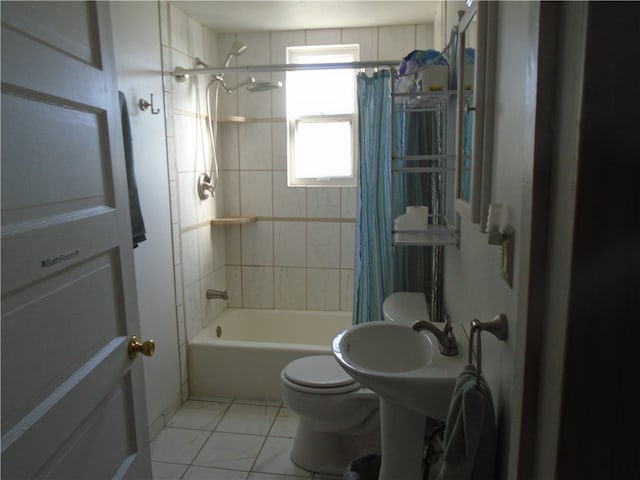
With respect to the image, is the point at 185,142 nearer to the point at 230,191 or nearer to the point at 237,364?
the point at 230,191

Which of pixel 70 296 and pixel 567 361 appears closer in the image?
pixel 567 361

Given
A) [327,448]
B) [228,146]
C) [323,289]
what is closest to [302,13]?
[228,146]

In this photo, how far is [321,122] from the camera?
126 inches

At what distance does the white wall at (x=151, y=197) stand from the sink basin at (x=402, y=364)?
1.18 metres

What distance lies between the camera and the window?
3.15 m

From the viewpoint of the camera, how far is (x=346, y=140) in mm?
3207

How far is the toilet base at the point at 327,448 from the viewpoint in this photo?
2.11 metres

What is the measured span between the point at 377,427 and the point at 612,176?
1890mm

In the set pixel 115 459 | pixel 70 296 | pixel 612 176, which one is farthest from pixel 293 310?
pixel 612 176

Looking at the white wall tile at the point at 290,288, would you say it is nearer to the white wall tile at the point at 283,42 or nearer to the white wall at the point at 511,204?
the white wall tile at the point at 283,42

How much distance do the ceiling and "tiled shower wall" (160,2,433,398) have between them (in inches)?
3.2

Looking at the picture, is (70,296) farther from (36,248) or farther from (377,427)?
(377,427)

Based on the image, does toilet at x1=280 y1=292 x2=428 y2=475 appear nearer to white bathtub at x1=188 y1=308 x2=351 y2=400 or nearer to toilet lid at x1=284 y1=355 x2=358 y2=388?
toilet lid at x1=284 y1=355 x2=358 y2=388

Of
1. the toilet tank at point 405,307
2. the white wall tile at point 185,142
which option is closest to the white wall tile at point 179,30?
the white wall tile at point 185,142
